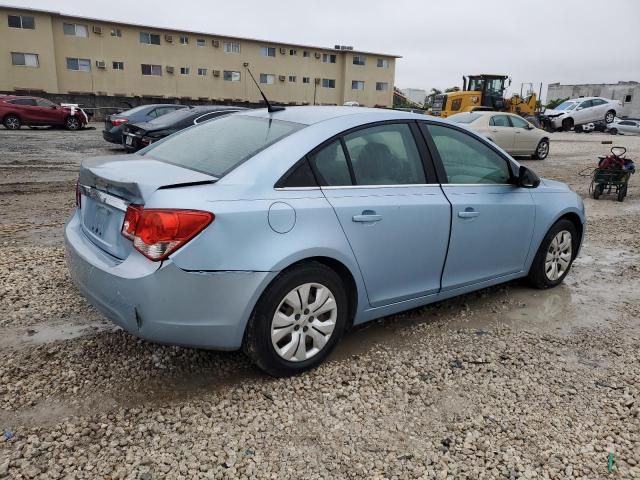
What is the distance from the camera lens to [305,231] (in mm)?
2975

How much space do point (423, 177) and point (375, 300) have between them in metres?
0.93

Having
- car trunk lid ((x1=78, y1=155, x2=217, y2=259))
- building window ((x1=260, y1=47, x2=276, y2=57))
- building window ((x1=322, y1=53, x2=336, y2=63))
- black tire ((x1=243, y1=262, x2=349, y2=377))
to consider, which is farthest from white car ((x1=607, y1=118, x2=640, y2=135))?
car trunk lid ((x1=78, y1=155, x2=217, y2=259))

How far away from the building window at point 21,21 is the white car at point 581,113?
32164 mm

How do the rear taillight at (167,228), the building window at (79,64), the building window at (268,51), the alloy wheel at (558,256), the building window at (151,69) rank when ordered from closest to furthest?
the rear taillight at (167,228), the alloy wheel at (558,256), the building window at (79,64), the building window at (151,69), the building window at (268,51)

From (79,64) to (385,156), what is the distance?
38.0 meters

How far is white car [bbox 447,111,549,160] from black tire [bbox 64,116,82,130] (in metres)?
16.5

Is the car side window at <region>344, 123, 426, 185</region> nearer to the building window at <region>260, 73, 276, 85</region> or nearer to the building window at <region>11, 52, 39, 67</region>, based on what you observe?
the building window at <region>11, 52, 39, 67</region>

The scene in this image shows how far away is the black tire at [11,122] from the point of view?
21.7 meters

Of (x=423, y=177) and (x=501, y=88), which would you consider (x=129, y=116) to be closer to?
(x=423, y=177)

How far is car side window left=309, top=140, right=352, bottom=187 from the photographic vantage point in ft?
10.5

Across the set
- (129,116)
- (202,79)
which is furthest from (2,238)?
(202,79)

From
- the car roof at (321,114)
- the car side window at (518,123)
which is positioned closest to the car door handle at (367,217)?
the car roof at (321,114)

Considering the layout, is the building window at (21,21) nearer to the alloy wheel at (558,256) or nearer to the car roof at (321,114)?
the car roof at (321,114)

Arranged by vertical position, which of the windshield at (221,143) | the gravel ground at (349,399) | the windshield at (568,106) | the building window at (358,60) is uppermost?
the building window at (358,60)
